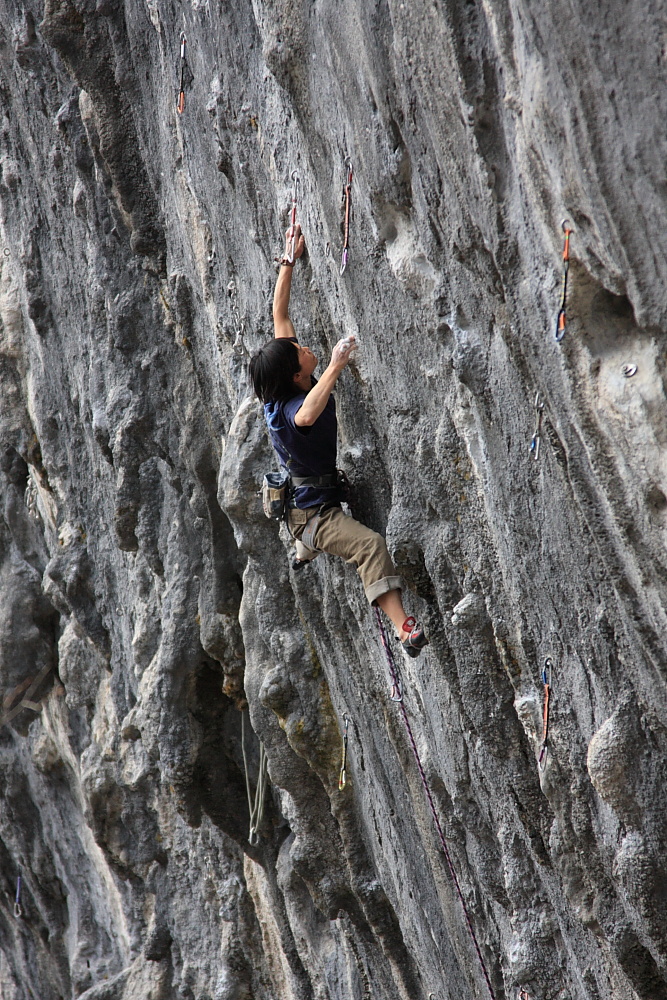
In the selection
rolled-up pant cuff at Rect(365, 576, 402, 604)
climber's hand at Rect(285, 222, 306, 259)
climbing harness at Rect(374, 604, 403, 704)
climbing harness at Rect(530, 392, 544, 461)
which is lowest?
climbing harness at Rect(374, 604, 403, 704)

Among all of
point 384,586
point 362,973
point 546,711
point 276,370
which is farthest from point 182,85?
point 362,973

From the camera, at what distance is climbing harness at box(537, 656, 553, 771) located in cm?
386

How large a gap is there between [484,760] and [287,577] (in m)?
2.09

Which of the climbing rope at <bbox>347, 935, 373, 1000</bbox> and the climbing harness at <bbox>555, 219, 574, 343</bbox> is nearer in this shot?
the climbing harness at <bbox>555, 219, 574, 343</bbox>

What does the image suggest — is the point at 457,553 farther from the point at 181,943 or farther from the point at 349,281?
the point at 181,943

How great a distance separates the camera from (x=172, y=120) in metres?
5.98

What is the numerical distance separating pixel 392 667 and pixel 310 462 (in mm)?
1259

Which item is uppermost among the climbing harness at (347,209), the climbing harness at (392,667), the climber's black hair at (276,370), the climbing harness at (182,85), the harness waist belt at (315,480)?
the climbing harness at (182,85)

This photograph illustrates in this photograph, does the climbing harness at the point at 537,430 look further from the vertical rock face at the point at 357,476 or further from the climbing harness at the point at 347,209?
the climbing harness at the point at 347,209

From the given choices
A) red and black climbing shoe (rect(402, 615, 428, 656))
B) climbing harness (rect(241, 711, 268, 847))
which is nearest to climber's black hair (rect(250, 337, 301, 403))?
red and black climbing shoe (rect(402, 615, 428, 656))

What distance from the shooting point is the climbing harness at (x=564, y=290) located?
2914 mm

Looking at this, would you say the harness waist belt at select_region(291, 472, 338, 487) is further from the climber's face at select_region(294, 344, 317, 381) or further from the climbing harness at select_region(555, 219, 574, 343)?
the climbing harness at select_region(555, 219, 574, 343)

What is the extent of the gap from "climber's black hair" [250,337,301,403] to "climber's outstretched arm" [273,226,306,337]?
24 cm

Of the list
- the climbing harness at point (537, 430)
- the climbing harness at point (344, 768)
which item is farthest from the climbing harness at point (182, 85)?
the climbing harness at point (344, 768)
